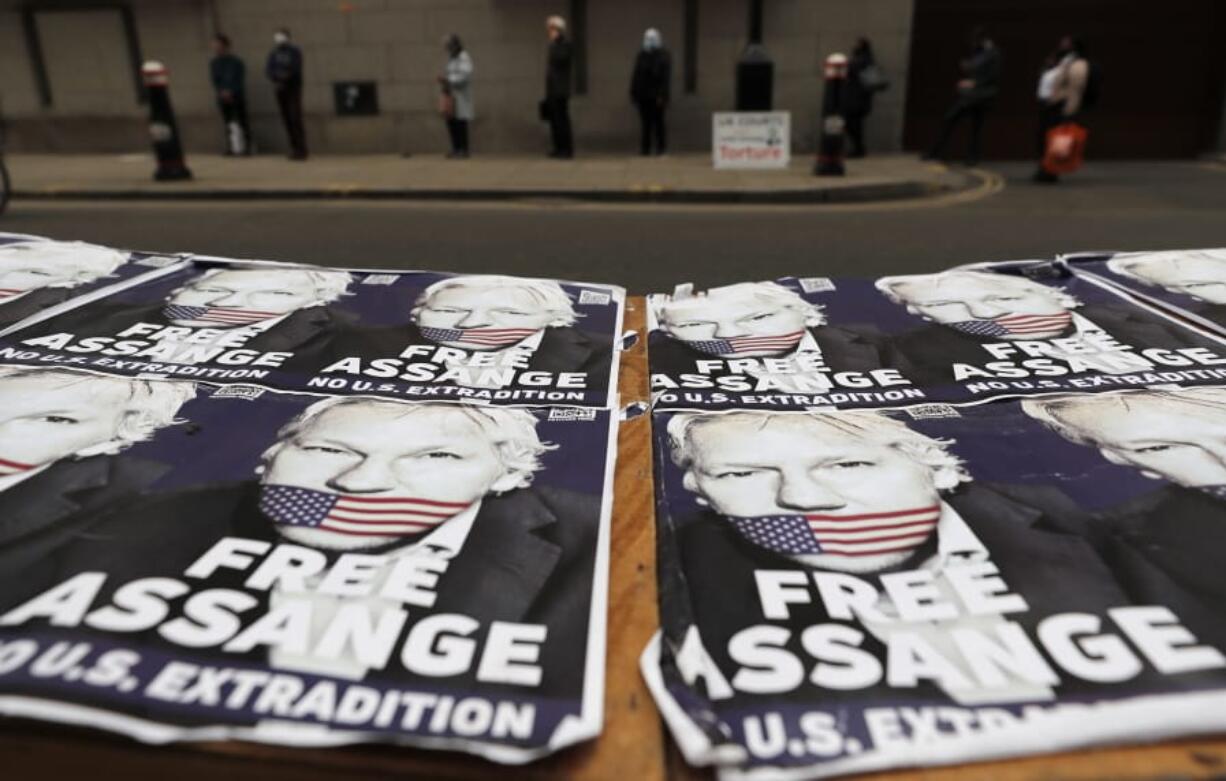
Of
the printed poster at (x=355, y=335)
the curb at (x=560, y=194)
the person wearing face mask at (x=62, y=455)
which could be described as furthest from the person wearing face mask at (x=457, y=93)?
the person wearing face mask at (x=62, y=455)

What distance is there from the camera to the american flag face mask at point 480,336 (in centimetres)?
216

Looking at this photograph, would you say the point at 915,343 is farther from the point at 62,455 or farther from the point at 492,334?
the point at 62,455

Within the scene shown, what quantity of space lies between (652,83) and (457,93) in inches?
116

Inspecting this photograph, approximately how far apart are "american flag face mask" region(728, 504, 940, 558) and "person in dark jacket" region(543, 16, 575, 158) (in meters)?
11.4

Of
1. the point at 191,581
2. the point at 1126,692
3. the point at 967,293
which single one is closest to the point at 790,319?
the point at 967,293

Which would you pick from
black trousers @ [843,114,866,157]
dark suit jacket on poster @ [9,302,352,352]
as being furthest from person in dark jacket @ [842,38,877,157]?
dark suit jacket on poster @ [9,302,352,352]

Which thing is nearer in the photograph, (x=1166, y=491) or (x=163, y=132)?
(x=1166, y=491)

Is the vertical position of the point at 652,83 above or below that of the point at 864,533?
above

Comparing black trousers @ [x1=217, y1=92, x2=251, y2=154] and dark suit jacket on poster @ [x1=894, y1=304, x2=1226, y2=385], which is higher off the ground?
black trousers @ [x1=217, y1=92, x2=251, y2=154]

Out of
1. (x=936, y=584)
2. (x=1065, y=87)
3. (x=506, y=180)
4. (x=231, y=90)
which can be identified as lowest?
(x=506, y=180)

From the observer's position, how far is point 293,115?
12.5 metres

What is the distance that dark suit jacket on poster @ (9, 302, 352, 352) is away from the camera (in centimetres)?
210

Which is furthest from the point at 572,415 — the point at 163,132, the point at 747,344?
the point at 163,132

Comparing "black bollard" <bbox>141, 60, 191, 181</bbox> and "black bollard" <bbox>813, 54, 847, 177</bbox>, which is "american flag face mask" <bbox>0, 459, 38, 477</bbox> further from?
"black bollard" <bbox>141, 60, 191, 181</bbox>
